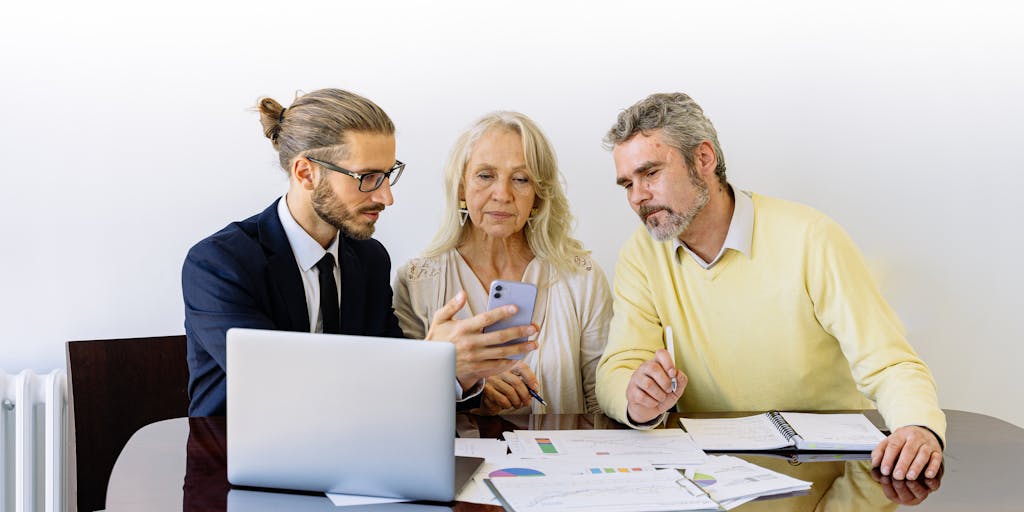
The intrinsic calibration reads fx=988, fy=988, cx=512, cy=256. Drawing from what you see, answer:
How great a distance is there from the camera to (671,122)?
8.38 feet

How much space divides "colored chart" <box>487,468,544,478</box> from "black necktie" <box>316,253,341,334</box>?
31.4 inches

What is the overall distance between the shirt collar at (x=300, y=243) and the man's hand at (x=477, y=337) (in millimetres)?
614

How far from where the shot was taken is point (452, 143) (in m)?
3.13

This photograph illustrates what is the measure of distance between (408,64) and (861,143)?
1508 millimetres

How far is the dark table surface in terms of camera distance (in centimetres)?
162

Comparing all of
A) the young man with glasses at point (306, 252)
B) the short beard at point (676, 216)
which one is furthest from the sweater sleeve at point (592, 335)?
the young man with glasses at point (306, 252)

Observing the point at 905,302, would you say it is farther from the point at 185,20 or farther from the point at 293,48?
the point at 185,20

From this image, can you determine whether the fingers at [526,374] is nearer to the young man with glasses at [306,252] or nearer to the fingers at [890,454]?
the young man with glasses at [306,252]

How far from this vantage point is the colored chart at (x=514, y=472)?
176 cm

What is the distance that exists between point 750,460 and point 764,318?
697 mm

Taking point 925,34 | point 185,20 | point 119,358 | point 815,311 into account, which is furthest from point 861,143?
point 119,358

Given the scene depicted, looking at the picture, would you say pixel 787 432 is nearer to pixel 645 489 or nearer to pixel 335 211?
pixel 645 489

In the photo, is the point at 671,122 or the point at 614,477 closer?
the point at 614,477

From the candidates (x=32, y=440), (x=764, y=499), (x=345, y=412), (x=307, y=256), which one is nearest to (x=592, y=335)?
(x=307, y=256)
